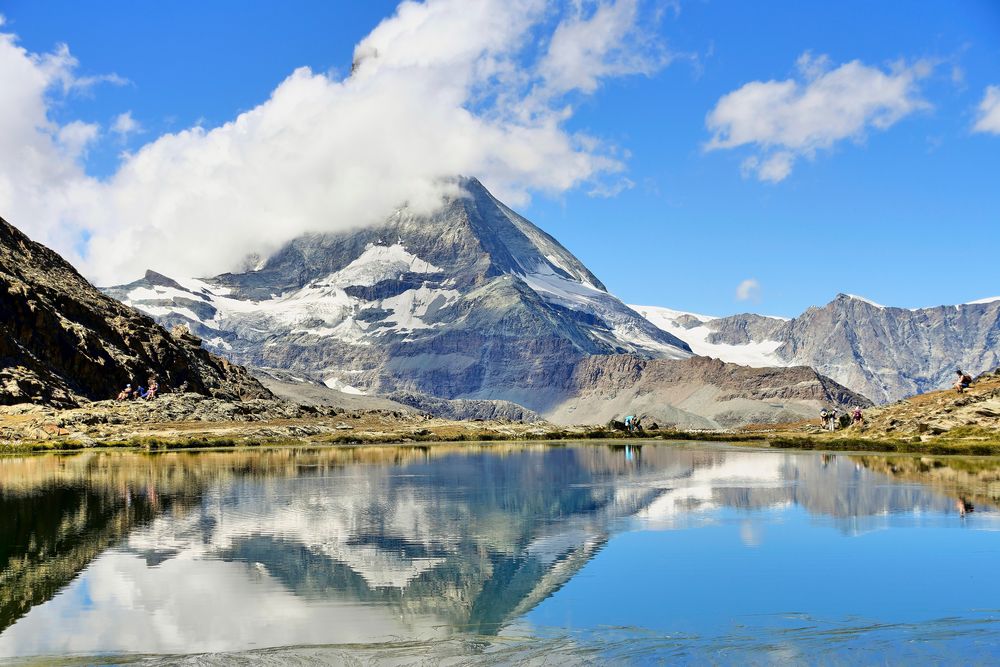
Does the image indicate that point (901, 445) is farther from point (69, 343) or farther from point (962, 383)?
point (69, 343)

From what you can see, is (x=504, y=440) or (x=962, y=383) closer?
(x=962, y=383)

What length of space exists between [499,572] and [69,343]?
13130 cm

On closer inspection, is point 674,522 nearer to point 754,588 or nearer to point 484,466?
point 754,588

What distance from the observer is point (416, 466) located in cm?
8775

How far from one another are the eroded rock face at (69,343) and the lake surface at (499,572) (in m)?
75.1

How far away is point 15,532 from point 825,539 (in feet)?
107

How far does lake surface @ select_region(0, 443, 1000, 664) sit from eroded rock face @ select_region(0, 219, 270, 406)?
7510 cm

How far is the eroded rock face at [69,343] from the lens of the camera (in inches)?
5256

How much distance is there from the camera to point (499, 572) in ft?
111

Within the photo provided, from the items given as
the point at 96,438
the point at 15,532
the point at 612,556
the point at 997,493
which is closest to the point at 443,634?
the point at 612,556

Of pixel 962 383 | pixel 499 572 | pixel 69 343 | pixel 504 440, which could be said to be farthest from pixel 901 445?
pixel 69 343

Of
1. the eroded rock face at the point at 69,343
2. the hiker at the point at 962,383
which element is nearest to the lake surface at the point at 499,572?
the hiker at the point at 962,383

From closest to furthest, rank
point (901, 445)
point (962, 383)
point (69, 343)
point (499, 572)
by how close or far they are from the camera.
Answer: point (499, 572), point (901, 445), point (962, 383), point (69, 343)

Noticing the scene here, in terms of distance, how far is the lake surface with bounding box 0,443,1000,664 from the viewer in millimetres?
24906
